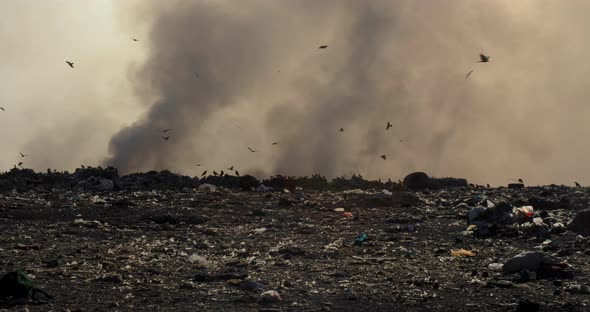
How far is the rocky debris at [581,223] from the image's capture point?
915cm

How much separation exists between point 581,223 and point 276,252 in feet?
13.6

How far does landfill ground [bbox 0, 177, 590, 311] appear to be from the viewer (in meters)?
5.95

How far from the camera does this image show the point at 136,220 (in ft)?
35.4

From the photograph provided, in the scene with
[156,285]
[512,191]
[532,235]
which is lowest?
[156,285]

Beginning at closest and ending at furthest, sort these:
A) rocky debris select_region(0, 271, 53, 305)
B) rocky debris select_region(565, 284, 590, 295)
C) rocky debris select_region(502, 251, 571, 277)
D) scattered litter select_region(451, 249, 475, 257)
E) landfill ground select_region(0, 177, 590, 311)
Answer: rocky debris select_region(0, 271, 53, 305) → landfill ground select_region(0, 177, 590, 311) → rocky debris select_region(565, 284, 590, 295) → rocky debris select_region(502, 251, 571, 277) → scattered litter select_region(451, 249, 475, 257)

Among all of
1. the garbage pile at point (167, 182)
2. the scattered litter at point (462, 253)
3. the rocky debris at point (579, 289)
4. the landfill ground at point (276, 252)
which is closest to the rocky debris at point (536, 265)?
the landfill ground at point (276, 252)

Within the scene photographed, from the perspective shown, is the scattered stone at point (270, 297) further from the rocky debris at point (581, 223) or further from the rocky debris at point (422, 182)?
the rocky debris at point (422, 182)

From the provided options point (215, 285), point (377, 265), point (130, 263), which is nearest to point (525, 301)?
point (377, 265)

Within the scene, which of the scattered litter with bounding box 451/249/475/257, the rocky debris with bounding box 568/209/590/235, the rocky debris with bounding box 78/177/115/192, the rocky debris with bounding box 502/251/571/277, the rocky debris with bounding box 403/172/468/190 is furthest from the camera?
the rocky debris with bounding box 403/172/468/190

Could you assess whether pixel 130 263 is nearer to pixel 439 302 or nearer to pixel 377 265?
pixel 377 265

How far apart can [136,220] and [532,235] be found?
5812mm

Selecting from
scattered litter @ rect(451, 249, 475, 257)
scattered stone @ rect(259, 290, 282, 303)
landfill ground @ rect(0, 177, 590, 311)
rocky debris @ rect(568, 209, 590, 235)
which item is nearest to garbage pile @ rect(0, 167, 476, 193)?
landfill ground @ rect(0, 177, 590, 311)

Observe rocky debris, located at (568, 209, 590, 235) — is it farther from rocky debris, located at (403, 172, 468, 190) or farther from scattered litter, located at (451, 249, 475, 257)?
rocky debris, located at (403, 172, 468, 190)

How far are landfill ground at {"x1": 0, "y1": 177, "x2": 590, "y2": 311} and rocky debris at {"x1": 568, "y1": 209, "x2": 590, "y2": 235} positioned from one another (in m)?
0.34
